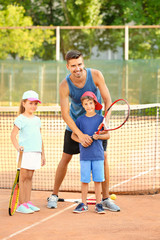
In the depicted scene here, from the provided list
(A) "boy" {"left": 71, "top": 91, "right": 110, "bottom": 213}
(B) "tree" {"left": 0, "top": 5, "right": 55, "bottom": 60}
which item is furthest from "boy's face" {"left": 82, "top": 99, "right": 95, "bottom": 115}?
(B) "tree" {"left": 0, "top": 5, "right": 55, "bottom": 60}

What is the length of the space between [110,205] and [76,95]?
4.06 ft

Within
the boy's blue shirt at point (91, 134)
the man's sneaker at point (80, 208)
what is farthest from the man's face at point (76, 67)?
the man's sneaker at point (80, 208)

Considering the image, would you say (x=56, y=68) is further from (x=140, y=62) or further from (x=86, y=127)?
(x=86, y=127)

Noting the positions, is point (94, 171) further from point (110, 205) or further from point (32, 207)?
point (32, 207)

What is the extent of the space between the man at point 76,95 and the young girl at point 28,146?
296 millimetres

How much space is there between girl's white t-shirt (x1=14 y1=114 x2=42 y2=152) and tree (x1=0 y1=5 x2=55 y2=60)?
42.5ft

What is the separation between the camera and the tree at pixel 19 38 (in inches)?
708

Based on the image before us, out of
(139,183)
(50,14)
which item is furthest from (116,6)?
(139,183)

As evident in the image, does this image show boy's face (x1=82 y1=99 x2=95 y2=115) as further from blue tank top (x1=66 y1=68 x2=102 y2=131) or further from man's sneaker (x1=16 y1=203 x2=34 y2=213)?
man's sneaker (x1=16 y1=203 x2=34 y2=213)

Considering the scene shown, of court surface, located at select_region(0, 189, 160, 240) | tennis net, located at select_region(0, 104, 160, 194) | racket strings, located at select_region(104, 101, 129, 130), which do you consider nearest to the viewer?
court surface, located at select_region(0, 189, 160, 240)

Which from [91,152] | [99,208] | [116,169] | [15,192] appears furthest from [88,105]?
[116,169]

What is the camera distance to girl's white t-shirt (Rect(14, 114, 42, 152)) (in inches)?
210

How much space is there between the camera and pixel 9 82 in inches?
664

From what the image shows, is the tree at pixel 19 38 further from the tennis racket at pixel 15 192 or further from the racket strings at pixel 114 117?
the tennis racket at pixel 15 192
